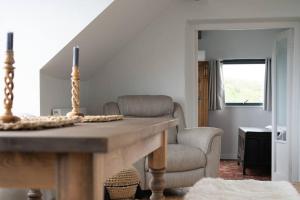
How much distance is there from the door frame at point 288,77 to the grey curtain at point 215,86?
2.18 metres

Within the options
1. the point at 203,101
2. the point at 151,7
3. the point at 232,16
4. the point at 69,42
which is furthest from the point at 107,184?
the point at 203,101

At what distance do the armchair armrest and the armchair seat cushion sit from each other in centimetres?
8

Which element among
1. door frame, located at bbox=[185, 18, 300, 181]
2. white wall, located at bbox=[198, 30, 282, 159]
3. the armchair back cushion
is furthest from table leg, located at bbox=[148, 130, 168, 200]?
white wall, located at bbox=[198, 30, 282, 159]

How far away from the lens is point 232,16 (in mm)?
4613

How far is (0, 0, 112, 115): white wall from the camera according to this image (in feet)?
10.3

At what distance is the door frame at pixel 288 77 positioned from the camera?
4.64 m

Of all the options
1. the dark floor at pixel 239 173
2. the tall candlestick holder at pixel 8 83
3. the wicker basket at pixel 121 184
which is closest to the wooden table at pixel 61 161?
the tall candlestick holder at pixel 8 83

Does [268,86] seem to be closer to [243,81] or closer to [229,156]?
[243,81]

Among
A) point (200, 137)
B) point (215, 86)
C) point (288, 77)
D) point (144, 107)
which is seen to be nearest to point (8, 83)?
point (200, 137)

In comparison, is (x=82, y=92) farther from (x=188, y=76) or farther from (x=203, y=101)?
(x=203, y=101)

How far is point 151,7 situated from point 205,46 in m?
3.03

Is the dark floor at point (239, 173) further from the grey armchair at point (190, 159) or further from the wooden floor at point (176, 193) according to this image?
the grey armchair at point (190, 159)

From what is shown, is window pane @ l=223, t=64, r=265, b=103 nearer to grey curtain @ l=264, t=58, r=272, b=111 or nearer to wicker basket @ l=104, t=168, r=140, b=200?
grey curtain @ l=264, t=58, r=272, b=111

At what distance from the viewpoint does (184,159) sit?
12.1ft
